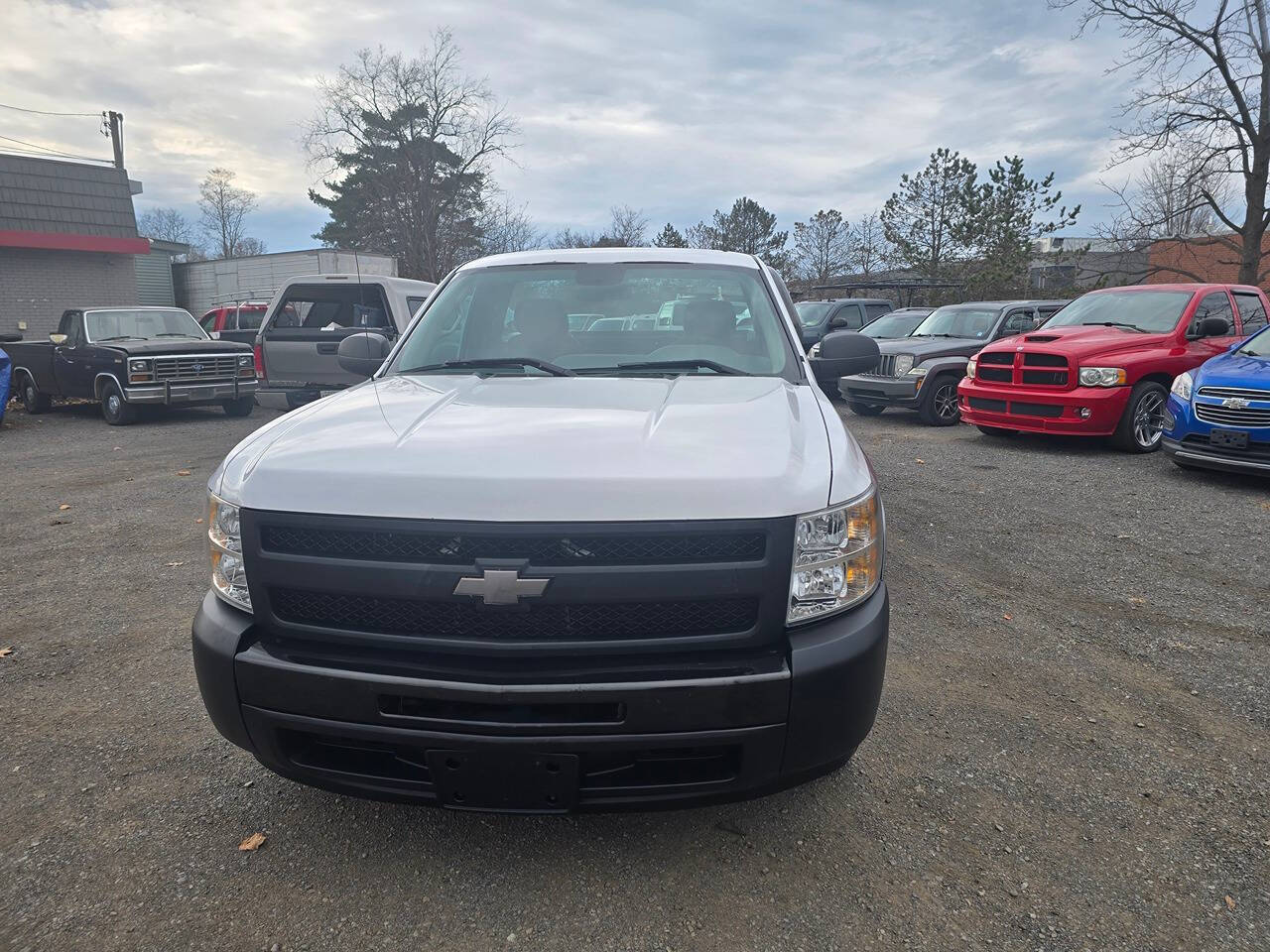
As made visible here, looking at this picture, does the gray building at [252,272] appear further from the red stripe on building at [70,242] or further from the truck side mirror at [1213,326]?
the truck side mirror at [1213,326]

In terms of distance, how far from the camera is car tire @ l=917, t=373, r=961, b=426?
11.1 meters

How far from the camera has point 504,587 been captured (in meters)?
1.92

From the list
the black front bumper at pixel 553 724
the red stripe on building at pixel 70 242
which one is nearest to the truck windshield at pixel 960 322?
the black front bumper at pixel 553 724

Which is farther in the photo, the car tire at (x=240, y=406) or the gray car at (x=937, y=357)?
the car tire at (x=240, y=406)

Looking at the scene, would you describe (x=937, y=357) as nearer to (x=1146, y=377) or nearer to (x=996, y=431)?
(x=996, y=431)

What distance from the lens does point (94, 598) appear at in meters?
4.56

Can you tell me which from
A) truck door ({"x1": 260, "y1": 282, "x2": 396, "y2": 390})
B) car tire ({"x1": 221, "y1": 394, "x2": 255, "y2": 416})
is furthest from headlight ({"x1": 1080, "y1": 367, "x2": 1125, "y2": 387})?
car tire ({"x1": 221, "y1": 394, "x2": 255, "y2": 416})

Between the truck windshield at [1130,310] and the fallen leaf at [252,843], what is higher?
the truck windshield at [1130,310]

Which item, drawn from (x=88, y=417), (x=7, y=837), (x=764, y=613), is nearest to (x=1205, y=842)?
(x=764, y=613)

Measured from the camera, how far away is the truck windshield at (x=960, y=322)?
1193cm

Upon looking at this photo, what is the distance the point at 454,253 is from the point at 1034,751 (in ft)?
121

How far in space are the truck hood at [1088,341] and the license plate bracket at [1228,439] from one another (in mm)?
1856

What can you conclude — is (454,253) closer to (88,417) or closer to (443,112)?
(443,112)

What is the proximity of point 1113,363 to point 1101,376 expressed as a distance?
0.18 metres
